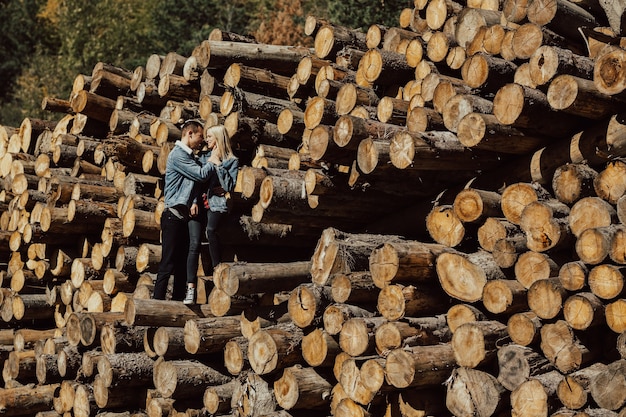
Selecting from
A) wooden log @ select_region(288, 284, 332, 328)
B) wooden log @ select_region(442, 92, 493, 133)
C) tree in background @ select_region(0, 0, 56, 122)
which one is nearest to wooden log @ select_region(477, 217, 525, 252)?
wooden log @ select_region(442, 92, 493, 133)

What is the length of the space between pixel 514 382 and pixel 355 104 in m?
3.19

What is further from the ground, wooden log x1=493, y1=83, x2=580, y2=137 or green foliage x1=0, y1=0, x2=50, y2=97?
wooden log x1=493, y1=83, x2=580, y2=137

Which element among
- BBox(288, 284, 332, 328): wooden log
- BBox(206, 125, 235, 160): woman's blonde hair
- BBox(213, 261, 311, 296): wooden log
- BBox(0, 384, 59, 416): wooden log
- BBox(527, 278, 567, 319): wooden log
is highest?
BBox(206, 125, 235, 160): woman's blonde hair

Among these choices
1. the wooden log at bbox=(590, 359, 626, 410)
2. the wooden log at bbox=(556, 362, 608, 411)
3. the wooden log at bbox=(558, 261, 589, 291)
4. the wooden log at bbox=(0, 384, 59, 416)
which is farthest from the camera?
the wooden log at bbox=(0, 384, 59, 416)

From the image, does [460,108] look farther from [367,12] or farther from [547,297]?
[367,12]

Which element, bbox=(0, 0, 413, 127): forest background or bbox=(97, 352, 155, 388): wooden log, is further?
bbox=(0, 0, 413, 127): forest background

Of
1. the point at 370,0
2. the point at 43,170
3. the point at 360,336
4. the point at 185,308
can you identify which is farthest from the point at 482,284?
the point at 370,0

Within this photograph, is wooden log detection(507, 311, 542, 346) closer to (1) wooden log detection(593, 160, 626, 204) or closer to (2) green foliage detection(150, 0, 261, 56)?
(1) wooden log detection(593, 160, 626, 204)

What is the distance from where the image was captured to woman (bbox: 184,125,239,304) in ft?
24.6

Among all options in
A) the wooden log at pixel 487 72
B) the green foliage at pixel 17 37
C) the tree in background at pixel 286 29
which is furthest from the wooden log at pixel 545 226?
the green foliage at pixel 17 37

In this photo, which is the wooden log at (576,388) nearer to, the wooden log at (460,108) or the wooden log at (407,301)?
the wooden log at (407,301)

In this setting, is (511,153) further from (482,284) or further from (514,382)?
(514,382)

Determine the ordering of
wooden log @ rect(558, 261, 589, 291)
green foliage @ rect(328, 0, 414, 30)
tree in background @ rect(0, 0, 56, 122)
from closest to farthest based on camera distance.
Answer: wooden log @ rect(558, 261, 589, 291)
green foliage @ rect(328, 0, 414, 30)
tree in background @ rect(0, 0, 56, 122)

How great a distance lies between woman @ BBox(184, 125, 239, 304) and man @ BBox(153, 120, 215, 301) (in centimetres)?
18
